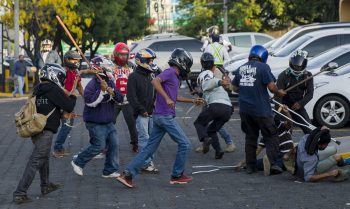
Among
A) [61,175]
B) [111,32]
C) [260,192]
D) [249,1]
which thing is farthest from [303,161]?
[249,1]

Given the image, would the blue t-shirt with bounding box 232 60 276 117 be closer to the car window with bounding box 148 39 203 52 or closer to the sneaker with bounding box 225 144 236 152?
the sneaker with bounding box 225 144 236 152

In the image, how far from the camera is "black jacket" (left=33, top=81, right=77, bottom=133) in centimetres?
984

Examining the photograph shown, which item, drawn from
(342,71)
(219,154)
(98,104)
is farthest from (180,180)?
(342,71)

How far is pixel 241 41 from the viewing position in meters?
36.1

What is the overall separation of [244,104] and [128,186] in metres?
1.98

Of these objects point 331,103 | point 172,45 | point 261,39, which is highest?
point 261,39

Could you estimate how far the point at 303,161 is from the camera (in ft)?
35.1

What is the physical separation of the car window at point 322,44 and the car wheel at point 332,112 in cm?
573

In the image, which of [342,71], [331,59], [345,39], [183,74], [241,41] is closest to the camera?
[183,74]

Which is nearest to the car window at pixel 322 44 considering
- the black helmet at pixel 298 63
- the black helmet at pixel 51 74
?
the black helmet at pixel 298 63

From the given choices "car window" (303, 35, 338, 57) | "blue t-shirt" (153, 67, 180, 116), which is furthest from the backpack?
"car window" (303, 35, 338, 57)

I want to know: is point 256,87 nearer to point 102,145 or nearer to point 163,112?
point 163,112

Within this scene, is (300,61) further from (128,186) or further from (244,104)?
(128,186)

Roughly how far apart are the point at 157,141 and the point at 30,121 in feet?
5.68
